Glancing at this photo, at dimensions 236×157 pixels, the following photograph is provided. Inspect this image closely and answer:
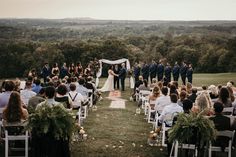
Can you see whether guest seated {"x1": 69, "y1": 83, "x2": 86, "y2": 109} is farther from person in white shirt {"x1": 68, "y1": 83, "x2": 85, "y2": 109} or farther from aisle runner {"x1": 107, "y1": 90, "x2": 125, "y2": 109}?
aisle runner {"x1": 107, "y1": 90, "x2": 125, "y2": 109}

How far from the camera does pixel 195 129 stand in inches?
306

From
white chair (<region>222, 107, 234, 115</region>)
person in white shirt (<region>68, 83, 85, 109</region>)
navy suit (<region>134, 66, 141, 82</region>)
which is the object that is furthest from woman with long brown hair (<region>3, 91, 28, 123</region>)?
navy suit (<region>134, 66, 141, 82</region>)

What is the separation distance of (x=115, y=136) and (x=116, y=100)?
9593mm

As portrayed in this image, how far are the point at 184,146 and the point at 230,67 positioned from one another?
5023 centimetres

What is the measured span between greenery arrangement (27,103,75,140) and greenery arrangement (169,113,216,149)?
2.06 m

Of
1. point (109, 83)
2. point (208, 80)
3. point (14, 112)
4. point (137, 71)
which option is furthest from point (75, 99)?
point (208, 80)

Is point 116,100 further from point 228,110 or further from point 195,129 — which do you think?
point 195,129

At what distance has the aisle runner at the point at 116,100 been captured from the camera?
1910 centimetres

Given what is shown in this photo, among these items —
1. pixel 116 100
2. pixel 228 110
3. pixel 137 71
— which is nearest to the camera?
pixel 228 110

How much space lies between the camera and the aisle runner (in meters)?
19.1

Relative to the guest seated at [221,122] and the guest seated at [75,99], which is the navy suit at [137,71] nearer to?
the guest seated at [75,99]

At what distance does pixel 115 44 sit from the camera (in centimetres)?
6253

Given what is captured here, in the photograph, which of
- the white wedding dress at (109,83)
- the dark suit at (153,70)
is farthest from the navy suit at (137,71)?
the white wedding dress at (109,83)

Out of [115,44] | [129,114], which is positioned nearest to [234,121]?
[129,114]
